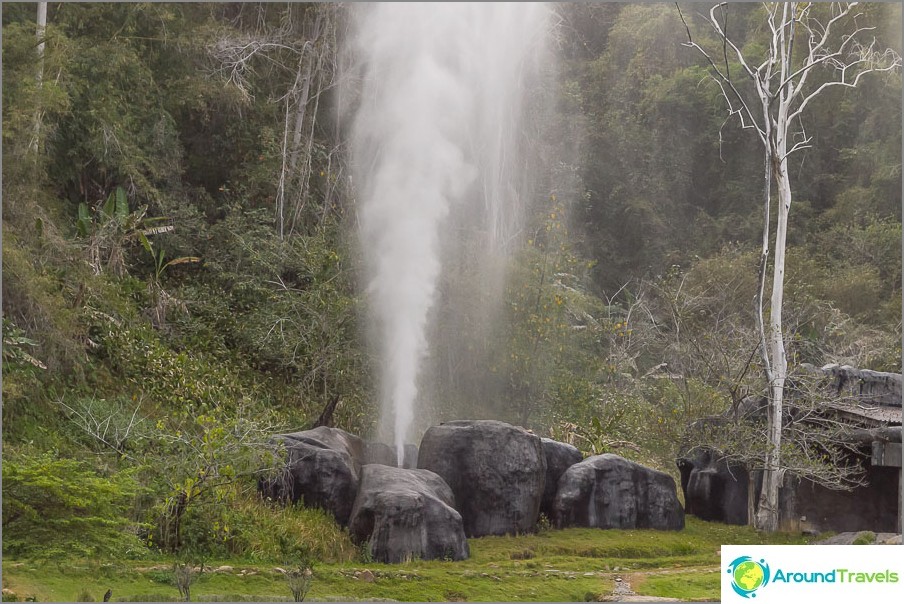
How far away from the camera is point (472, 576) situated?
10266mm

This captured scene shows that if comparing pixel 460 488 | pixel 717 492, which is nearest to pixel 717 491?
pixel 717 492

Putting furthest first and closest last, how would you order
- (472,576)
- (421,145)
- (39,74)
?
(421,145) < (39,74) < (472,576)

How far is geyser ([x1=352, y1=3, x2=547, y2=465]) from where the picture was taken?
15586mm

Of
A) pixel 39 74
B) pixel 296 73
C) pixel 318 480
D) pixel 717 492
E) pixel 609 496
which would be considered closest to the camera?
pixel 318 480

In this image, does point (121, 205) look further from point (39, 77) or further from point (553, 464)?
point (553, 464)

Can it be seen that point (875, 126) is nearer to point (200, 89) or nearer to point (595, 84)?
point (595, 84)

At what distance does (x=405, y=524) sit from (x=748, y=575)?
324cm

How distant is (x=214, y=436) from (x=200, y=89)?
11.7 m

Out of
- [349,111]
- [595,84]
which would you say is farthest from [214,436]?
[595,84]

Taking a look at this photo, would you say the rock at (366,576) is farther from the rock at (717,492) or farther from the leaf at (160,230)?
the leaf at (160,230)

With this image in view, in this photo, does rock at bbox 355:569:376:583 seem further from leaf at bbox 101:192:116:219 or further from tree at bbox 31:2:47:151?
leaf at bbox 101:192:116:219

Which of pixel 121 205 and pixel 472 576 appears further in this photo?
pixel 121 205

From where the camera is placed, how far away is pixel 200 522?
1055 cm

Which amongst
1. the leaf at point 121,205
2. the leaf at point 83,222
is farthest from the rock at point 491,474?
the leaf at point 83,222
